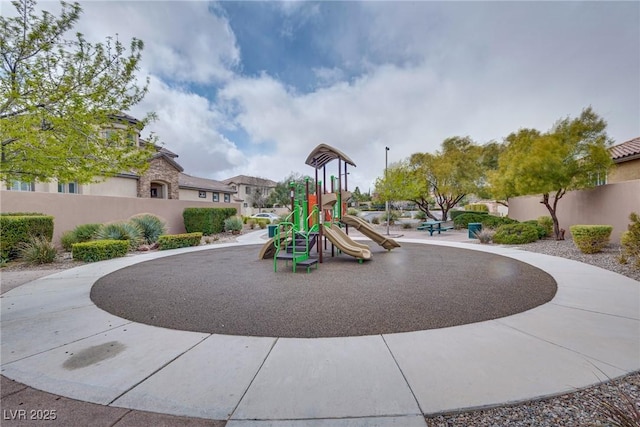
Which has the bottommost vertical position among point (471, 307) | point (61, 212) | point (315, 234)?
point (471, 307)

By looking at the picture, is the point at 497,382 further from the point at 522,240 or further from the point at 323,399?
the point at 522,240

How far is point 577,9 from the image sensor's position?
8094 mm

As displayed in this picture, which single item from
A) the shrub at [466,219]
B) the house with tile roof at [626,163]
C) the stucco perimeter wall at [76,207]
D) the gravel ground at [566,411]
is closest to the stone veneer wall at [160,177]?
the stucco perimeter wall at [76,207]

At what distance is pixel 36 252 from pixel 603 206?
20727 mm

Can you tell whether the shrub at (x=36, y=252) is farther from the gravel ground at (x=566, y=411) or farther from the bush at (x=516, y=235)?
the bush at (x=516, y=235)

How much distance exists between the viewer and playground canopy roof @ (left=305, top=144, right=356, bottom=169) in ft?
30.1

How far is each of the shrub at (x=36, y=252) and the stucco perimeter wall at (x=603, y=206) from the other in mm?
19683

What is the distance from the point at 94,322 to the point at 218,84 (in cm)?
1364

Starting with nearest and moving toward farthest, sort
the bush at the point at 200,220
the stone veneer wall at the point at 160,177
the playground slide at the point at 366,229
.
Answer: the playground slide at the point at 366,229 < the bush at the point at 200,220 < the stone veneer wall at the point at 160,177

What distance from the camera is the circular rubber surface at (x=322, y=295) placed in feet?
12.4

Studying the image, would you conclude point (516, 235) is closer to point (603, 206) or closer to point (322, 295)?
point (603, 206)

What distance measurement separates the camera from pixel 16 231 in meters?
8.55

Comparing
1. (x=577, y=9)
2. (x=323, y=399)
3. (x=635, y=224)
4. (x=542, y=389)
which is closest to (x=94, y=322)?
(x=323, y=399)

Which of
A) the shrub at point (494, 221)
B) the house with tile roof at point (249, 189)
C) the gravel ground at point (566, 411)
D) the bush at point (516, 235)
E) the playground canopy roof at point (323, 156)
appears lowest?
the gravel ground at point (566, 411)
